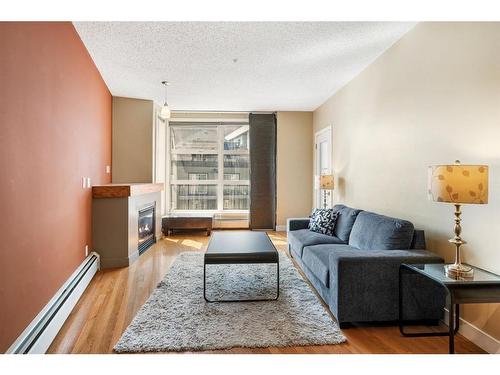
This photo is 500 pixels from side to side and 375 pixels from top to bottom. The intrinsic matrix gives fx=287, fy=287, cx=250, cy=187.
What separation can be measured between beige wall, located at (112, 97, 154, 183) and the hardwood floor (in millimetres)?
2216

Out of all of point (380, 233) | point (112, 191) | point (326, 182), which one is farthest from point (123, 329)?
point (326, 182)

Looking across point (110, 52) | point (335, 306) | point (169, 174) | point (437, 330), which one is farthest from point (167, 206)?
point (437, 330)

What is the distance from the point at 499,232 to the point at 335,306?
1.25 meters

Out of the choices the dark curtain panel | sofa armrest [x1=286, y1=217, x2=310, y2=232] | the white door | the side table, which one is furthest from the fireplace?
the side table

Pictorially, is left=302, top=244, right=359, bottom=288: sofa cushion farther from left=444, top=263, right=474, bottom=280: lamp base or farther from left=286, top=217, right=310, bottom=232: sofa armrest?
left=286, top=217, right=310, bottom=232: sofa armrest

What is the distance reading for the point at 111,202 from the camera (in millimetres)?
3854

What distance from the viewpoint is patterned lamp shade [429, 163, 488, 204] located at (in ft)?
5.86

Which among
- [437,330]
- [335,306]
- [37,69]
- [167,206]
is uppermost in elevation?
[37,69]

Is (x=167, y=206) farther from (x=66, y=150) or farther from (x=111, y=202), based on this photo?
(x=66, y=150)

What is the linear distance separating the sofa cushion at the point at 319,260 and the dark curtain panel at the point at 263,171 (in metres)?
3.13

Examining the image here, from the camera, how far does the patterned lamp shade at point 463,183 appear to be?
70.3 inches

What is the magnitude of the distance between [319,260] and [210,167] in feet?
14.5

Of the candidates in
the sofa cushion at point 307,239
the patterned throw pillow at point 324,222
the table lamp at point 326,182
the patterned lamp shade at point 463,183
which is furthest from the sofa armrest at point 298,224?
the patterned lamp shade at point 463,183

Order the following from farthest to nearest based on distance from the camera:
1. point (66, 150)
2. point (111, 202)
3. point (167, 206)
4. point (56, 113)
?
point (167, 206) < point (111, 202) < point (66, 150) < point (56, 113)
